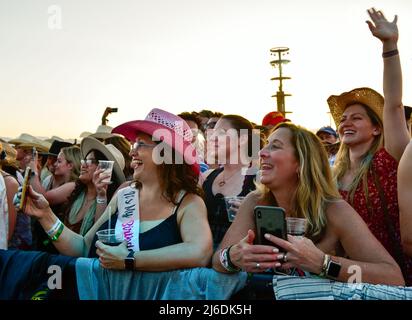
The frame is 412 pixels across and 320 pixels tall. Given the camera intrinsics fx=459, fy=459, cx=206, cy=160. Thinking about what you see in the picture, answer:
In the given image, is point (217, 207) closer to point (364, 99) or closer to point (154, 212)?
point (154, 212)

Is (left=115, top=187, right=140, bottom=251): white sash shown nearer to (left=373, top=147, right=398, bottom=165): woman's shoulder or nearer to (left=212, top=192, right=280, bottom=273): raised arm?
(left=212, top=192, right=280, bottom=273): raised arm

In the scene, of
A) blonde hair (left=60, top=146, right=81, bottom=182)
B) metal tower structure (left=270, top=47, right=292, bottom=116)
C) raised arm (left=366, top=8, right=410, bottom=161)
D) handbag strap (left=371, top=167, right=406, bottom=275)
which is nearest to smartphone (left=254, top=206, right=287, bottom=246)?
handbag strap (left=371, top=167, right=406, bottom=275)

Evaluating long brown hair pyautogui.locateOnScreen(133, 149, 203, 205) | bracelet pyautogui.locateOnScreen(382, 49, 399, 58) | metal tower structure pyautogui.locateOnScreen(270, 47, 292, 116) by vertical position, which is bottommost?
long brown hair pyautogui.locateOnScreen(133, 149, 203, 205)

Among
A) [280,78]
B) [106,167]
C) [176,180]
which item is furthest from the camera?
[280,78]

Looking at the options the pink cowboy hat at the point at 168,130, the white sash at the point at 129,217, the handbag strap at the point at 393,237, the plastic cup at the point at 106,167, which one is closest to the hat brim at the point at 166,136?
the pink cowboy hat at the point at 168,130

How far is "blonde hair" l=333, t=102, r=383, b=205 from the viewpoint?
2.90 meters

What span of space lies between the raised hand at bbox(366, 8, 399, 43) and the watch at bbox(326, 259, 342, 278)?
1.47 metres

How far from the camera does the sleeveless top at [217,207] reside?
9.95ft

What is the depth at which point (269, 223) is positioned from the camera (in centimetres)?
198

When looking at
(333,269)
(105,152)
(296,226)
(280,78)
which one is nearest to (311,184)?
(296,226)

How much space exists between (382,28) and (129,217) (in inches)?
72.8

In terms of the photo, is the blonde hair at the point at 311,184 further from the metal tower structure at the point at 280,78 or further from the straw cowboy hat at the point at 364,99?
the metal tower structure at the point at 280,78

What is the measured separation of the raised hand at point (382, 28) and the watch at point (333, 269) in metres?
1.47
